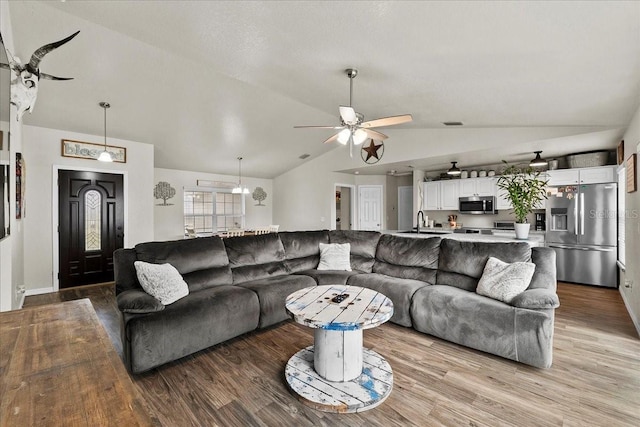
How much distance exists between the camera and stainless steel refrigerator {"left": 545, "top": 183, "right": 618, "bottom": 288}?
15.1ft

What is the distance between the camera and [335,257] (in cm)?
415

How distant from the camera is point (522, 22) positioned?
1.82m

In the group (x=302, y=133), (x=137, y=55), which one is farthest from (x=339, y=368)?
(x=302, y=133)

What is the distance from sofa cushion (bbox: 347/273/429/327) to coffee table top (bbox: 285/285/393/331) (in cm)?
75

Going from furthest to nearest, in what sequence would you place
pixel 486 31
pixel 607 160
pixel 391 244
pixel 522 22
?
pixel 607 160, pixel 391 244, pixel 486 31, pixel 522 22

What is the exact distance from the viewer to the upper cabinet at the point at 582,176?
4738 millimetres

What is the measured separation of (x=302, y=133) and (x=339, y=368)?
4.92 m

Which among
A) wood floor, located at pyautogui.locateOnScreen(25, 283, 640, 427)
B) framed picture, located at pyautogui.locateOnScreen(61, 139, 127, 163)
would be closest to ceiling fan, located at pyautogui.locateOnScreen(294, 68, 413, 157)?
wood floor, located at pyautogui.locateOnScreen(25, 283, 640, 427)

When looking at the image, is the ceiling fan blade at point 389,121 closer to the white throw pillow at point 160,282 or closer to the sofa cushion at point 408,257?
the sofa cushion at point 408,257

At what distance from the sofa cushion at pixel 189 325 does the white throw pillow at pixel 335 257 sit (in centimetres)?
132

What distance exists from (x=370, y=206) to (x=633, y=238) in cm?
532

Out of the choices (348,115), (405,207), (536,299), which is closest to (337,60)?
(348,115)

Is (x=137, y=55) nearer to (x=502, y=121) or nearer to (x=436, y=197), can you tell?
(x=502, y=121)

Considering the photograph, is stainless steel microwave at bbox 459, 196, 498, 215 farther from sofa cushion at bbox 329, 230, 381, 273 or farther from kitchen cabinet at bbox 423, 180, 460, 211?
sofa cushion at bbox 329, 230, 381, 273
